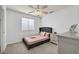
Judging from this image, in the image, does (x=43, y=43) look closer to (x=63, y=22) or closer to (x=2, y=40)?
(x=63, y=22)

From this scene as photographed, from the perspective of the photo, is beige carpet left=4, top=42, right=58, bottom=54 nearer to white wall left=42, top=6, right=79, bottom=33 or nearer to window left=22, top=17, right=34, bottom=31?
window left=22, top=17, right=34, bottom=31

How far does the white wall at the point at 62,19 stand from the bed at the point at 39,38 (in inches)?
17.5

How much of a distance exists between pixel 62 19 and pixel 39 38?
71.5 inches

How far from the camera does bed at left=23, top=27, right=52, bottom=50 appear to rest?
10.1ft

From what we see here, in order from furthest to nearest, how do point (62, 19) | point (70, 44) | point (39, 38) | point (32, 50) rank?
point (62, 19) < point (39, 38) < point (32, 50) < point (70, 44)

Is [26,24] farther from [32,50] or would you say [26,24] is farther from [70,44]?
[70,44]

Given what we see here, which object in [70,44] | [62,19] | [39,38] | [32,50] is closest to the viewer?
[70,44]

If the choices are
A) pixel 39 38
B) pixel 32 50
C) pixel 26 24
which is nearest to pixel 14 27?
pixel 26 24

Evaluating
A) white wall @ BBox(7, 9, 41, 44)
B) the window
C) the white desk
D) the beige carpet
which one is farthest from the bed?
the white desk

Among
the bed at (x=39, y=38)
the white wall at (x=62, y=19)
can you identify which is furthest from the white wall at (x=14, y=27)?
the white wall at (x=62, y=19)

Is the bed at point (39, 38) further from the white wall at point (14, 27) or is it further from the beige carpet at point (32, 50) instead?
the white wall at point (14, 27)

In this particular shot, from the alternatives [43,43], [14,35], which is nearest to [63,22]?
[43,43]

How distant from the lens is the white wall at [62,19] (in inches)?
129

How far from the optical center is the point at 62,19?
3.93 metres
